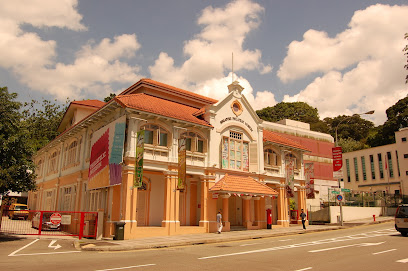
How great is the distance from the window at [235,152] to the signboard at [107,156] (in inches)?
332

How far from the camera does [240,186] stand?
25141 millimetres

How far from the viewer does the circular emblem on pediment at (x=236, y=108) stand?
2760 centimetres

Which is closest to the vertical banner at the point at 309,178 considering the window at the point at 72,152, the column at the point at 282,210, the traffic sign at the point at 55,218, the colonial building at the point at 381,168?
the column at the point at 282,210

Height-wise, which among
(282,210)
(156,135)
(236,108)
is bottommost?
(282,210)

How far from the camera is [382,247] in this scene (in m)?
14.8

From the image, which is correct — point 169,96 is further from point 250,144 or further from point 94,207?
point 94,207

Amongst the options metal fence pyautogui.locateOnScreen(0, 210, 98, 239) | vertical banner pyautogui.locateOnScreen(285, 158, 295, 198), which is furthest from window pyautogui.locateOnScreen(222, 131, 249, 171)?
metal fence pyautogui.locateOnScreen(0, 210, 98, 239)

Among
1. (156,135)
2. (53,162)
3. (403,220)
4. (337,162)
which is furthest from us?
(53,162)

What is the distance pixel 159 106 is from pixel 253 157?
367 inches

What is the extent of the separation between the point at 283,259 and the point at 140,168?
11200 mm

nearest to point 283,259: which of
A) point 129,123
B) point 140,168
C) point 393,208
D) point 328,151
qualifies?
point 140,168

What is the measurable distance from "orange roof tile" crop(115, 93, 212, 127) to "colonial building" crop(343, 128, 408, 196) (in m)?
49.2

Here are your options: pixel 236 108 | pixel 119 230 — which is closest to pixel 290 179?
pixel 236 108

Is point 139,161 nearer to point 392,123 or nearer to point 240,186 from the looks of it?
point 240,186
